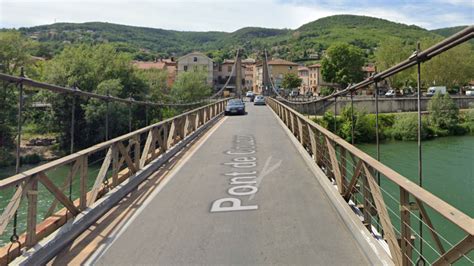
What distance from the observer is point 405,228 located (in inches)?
150

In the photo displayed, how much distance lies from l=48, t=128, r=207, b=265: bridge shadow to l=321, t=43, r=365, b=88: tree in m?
77.6

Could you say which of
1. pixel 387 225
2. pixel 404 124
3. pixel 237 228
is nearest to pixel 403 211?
pixel 387 225

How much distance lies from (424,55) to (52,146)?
40039 millimetres

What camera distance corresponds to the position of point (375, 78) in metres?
6.86

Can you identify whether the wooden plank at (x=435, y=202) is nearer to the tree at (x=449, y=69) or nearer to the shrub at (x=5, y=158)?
the shrub at (x=5, y=158)

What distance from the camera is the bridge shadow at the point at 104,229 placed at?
15.2ft

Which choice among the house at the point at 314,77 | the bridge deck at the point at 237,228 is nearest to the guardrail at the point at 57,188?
the bridge deck at the point at 237,228

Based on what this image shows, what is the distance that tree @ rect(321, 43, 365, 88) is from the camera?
82.8 m

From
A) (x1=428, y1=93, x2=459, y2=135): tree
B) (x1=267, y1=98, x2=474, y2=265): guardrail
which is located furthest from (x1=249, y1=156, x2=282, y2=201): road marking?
(x1=428, y1=93, x2=459, y2=135): tree

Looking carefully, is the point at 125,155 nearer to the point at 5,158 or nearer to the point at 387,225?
the point at 387,225

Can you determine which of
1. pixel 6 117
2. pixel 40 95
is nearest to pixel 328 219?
pixel 6 117

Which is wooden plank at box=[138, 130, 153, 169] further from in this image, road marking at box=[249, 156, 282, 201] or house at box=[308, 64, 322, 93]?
house at box=[308, 64, 322, 93]

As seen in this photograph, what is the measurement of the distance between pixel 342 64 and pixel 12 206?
3291 inches

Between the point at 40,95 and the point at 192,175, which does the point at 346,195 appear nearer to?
the point at 192,175
